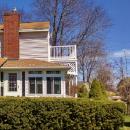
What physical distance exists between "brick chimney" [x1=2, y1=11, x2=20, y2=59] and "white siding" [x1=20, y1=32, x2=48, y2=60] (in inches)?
21.4

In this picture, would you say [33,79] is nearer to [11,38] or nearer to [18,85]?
[18,85]

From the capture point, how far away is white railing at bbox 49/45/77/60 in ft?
104

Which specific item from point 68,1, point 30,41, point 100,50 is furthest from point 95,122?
point 100,50

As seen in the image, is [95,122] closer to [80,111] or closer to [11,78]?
[80,111]

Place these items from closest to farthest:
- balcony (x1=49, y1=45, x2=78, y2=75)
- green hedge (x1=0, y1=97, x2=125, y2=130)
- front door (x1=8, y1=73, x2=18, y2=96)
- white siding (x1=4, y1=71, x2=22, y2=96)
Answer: green hedge (x1=0, y1=97, x2=125, y2=130), white siding (x1=4, y1=71, x2=22, y2=96), front door (x1=8, y1=73, x2=18, y2=96), balcony (x1=49, y1=45, x2=78, y2=75)

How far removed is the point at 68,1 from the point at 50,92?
19194 millimetres

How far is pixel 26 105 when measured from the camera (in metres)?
17.2

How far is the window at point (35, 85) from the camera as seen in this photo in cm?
2872

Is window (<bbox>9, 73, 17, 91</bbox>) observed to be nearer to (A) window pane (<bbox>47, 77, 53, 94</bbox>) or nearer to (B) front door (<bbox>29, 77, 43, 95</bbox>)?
(B) front door (<bbox>29, 77, 43, 95</bbox>)

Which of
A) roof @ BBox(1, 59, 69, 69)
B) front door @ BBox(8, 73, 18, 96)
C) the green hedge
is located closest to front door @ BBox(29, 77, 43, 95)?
roof @ BBox(1, 59, 69, 69)

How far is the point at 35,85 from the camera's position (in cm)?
2878

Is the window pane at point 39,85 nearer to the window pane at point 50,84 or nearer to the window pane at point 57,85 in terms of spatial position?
the window pane at point 50,84

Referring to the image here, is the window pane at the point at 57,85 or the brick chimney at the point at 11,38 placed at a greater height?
the brick chimney at the point at 11,38

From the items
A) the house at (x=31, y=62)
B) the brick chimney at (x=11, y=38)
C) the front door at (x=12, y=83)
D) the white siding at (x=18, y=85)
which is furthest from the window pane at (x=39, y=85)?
the brick chimney at (x=11, y=38)
